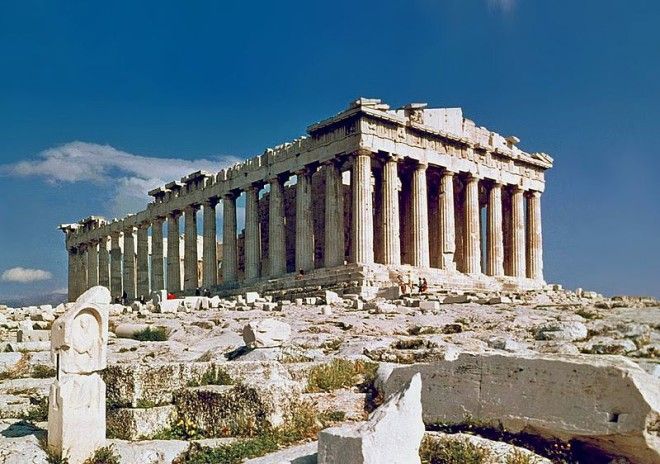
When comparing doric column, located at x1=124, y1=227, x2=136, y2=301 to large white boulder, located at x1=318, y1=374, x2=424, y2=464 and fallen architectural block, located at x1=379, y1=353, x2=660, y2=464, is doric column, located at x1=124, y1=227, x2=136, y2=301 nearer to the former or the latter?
fallen architectural block, located at x1=379, y1=353, x2=660, y2=464

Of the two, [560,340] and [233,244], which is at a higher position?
[233,244]

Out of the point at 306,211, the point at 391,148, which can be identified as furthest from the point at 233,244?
the point at 391,148

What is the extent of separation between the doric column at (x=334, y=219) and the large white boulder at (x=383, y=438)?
3016 centimetres

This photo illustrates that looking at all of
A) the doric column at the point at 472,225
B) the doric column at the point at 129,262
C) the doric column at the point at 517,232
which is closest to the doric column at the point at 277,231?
the doric column at the point at 472,225

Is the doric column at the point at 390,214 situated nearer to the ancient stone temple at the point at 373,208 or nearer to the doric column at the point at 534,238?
the ancient stone temple at the point at 373,208

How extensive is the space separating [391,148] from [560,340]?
23030 millimetres

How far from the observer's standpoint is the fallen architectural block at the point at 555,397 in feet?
23.4

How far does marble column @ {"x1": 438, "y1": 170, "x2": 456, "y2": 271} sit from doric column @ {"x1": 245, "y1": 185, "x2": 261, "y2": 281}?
37.0 ft

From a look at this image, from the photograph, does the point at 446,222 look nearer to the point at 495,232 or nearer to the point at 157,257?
the point at 495,232

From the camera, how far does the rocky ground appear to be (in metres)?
8.52

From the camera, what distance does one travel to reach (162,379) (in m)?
10.1

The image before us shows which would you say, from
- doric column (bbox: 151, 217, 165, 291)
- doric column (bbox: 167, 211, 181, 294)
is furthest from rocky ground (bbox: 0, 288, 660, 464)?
doric column (bbox: 151, 217, 165, 291)

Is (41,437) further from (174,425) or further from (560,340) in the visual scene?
(560,340)

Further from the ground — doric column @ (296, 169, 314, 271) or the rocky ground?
doric column @ (296, 169, 314, 271)
